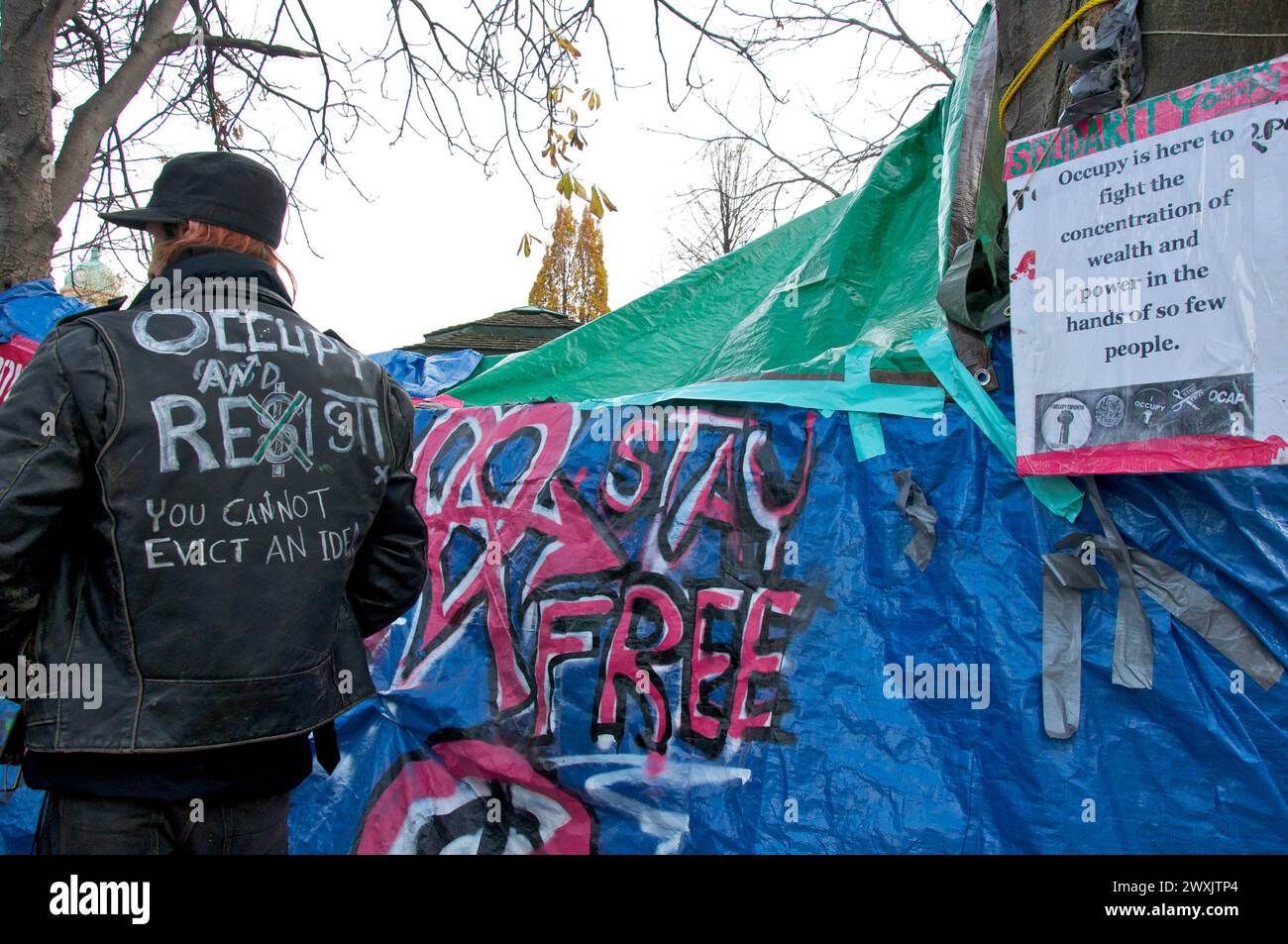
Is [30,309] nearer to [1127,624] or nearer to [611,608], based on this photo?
[611,608]

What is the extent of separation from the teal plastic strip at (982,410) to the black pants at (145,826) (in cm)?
243

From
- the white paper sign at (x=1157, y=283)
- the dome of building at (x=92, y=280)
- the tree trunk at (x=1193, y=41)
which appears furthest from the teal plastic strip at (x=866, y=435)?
the dome of building at (x=92, y=280)

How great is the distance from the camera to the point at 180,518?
5.56 feet

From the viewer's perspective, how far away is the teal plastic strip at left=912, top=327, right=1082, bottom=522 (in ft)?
9.34

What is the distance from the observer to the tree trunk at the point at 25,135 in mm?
4230

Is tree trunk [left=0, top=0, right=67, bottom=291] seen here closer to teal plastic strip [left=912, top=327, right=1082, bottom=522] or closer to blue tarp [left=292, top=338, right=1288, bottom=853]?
blue tarp [left=292, top=338, right=1288, bottom=853]

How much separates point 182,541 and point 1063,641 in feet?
8.31

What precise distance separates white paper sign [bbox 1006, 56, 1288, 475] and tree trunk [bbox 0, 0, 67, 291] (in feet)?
14.6

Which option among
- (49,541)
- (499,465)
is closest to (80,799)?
(49,541)

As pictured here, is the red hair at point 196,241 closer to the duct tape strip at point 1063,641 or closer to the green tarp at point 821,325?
the green tarp at point 821,325

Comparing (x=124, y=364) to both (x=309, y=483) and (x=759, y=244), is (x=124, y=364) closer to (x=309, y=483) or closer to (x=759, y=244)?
(x=309, y=483)

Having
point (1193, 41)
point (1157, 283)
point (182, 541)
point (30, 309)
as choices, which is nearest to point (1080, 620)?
point (1157, 283)

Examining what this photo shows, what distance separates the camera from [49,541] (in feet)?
5.42
